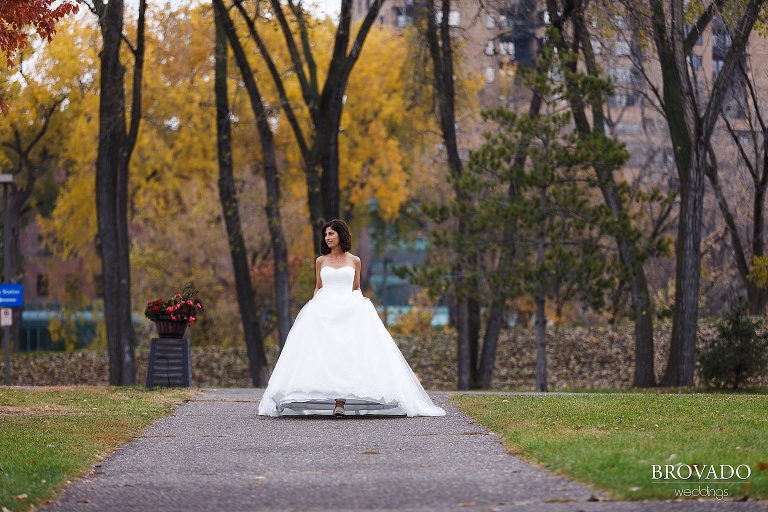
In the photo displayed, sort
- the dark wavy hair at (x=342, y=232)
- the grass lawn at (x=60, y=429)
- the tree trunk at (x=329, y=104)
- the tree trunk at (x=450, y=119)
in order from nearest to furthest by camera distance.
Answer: the grass lawn at (x=60, y=429) → the dark wavy hair at (x=342, y=232) → the tree trunk at (x=329, y=104) → the tree trunk at (x=450, y=119)

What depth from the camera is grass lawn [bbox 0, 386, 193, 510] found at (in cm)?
874

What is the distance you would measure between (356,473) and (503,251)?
17.5 m

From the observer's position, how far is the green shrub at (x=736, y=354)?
24.9 metres

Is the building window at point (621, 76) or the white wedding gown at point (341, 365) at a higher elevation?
the building window at point (621, 76)

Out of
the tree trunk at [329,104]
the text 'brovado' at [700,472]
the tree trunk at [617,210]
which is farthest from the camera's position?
the tree trunk at [329,104]

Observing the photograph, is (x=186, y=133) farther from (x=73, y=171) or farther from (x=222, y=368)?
(x=222, y=368)

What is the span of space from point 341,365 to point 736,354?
43.5ft

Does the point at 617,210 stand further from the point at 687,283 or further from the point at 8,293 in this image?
the point at 8,293

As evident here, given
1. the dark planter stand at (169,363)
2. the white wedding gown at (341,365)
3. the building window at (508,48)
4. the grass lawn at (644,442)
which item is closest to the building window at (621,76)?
the building window at (508,48)

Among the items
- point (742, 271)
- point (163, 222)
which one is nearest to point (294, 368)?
point (742, 271)

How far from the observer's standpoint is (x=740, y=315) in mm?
24938

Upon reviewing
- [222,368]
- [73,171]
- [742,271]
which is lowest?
[222,368]

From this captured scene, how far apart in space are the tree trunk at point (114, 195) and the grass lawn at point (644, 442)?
46.6ft

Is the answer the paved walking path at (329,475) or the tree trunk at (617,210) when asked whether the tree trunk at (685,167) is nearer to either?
the tree trunk at (617,210)
